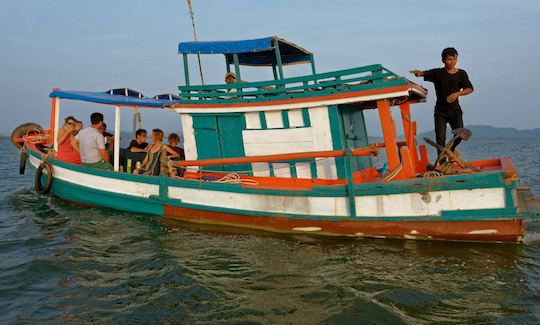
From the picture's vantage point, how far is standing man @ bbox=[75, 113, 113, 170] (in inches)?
382

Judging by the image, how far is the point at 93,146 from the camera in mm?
9766

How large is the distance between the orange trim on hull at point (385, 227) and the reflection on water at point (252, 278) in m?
0.17

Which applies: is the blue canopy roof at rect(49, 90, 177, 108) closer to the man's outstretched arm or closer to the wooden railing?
the wooden railing

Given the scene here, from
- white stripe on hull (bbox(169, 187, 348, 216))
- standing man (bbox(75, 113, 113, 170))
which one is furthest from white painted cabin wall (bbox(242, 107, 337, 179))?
standing man (bbox(75, 113, 113, 170))

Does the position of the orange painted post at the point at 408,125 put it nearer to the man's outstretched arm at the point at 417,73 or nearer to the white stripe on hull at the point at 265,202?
the man's outstretched arm at the point at 417,73

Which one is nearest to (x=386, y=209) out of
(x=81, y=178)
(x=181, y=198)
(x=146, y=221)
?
(x=181, y=198)

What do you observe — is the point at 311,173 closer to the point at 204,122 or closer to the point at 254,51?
the point at 204,122

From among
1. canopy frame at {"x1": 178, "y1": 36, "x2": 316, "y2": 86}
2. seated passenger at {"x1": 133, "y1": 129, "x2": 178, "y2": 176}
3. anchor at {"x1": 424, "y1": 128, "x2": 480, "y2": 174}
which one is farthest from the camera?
seated passenger at {"x1": 133, "y1": 129, "x2": 178, "y2": 176}

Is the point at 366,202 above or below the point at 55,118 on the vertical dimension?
below

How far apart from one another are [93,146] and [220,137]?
10.6 feet

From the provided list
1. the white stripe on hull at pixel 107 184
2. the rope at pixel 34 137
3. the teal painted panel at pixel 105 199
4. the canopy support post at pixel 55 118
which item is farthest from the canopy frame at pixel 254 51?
the rope at pixel 34 137

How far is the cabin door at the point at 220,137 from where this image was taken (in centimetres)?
845

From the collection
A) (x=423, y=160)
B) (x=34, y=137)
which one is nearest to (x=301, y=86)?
(x=423, y=160)

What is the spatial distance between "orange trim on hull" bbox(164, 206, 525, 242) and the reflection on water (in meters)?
0.17
